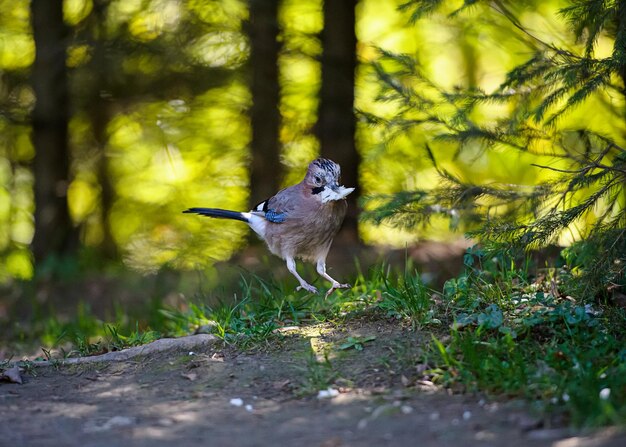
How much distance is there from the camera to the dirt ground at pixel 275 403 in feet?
11.0

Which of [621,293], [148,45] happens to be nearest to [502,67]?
[148,45]

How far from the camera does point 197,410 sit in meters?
3.92

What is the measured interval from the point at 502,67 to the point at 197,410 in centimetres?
681

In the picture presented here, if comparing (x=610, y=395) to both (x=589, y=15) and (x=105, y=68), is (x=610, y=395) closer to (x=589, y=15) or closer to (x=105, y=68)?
(x=589, y=15)

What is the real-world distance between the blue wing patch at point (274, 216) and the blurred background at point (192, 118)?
2322 millimetres

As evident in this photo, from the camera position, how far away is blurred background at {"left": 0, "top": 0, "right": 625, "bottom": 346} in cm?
855

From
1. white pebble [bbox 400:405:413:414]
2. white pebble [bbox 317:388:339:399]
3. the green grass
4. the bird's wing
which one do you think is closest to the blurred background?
the bird's wing

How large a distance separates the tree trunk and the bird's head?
8.68 feet

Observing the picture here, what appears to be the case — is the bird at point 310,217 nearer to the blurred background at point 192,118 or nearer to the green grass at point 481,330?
the green grass at point 481,330

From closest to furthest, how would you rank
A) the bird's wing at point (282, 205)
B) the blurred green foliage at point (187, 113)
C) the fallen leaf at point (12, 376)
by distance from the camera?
1. the fallen leaf at point (12, 376)
2. the bird's wing at point (282, 205)
3. the blurred green foliage at point (187, 113)

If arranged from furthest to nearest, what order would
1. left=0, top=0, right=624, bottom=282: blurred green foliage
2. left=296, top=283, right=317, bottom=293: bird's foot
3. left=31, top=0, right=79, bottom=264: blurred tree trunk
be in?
left=31, top=0, right=79, bottom=264: blurred tree trunk
left=0, top=0, right=624, bottom=282: blurred green foliage
left=296, top=283, right=317, bottom=293: bird's foot

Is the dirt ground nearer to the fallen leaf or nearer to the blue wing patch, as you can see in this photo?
the fallen leaf

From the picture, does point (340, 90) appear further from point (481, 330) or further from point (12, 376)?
point (12, 376)

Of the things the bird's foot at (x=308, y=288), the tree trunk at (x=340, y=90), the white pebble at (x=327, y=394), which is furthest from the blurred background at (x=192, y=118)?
the white pebble at (x=327, y=394)
